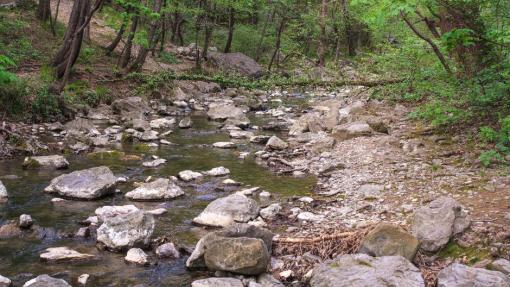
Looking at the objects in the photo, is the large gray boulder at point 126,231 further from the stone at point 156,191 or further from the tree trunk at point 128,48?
the tree trunk at point 128,48

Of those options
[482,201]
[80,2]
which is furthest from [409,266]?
[80,2]

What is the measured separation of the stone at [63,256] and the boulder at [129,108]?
10.4 metres

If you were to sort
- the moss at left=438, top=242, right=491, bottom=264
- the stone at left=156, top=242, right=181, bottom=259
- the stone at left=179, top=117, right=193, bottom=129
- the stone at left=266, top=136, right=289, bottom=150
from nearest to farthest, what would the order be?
the moss at left=438, top=242, right=491, bottom=264
the stone at left=156, top=242, right=181, bottom=259
the stone at left=266, top=136, right=289, bottom=150
the stone at left=179, top=117, right=193, bottom=129

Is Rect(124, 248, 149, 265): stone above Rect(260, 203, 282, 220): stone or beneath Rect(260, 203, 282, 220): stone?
beneath

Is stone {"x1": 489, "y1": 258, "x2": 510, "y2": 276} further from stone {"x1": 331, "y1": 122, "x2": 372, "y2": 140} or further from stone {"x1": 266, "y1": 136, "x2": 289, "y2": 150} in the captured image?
stone {"x1": 266, "y1": 136, "x2": 289, "y2": 150}

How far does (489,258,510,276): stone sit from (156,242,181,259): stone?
372 cm

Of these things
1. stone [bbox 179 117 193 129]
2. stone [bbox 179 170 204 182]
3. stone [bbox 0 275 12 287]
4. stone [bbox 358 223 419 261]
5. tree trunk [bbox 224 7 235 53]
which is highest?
tree trunk [bbox 224 7 235 53]

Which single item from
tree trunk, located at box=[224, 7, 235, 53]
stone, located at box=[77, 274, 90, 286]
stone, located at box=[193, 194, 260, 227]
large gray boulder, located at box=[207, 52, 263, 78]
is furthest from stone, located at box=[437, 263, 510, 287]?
tree trunk, located at box=[224, 7, 235, 53]

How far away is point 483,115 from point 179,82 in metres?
15.5

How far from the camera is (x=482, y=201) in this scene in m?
6.80

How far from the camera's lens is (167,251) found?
20.5 ft

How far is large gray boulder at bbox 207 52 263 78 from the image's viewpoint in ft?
84.6

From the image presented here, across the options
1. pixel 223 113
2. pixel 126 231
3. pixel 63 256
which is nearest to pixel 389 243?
pixel 126 231

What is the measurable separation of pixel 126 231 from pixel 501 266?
448 cm
